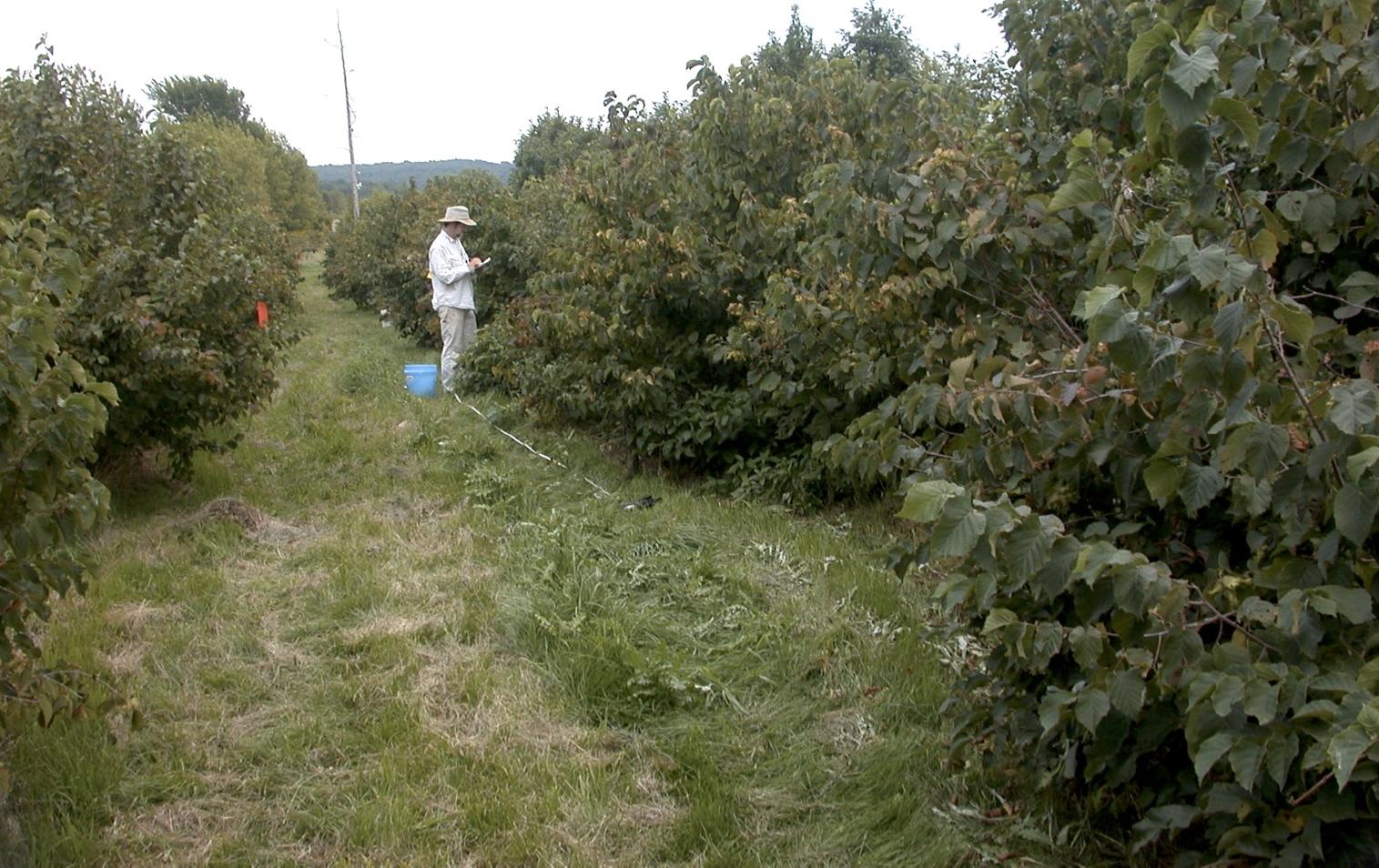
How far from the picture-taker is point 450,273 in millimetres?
11336

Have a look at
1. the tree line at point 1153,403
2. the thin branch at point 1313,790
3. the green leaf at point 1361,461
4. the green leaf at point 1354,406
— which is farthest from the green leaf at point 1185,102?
the thin branch at point 1313,790

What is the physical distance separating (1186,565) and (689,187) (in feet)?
16.5

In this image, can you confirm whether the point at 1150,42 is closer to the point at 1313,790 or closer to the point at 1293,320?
the point at 1293,320

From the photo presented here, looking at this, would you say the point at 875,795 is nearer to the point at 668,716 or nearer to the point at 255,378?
the point at 668,716

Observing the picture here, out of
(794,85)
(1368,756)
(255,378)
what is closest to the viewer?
(1368,756)

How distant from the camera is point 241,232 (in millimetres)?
7777

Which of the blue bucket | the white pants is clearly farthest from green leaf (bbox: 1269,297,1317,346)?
the white pants

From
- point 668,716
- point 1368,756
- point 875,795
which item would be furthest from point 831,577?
point 1368,756

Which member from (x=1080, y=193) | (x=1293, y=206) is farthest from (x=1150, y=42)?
(x=1293, y=206)

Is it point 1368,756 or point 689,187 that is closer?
point 1368,756

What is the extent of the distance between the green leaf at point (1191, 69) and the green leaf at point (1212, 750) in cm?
117

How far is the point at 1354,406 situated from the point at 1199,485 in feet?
1.28

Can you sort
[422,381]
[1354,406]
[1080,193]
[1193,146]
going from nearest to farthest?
[1354,406] < [1193,146] < [1080,193] < [422,381]

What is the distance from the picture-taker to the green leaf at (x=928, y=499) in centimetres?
223
